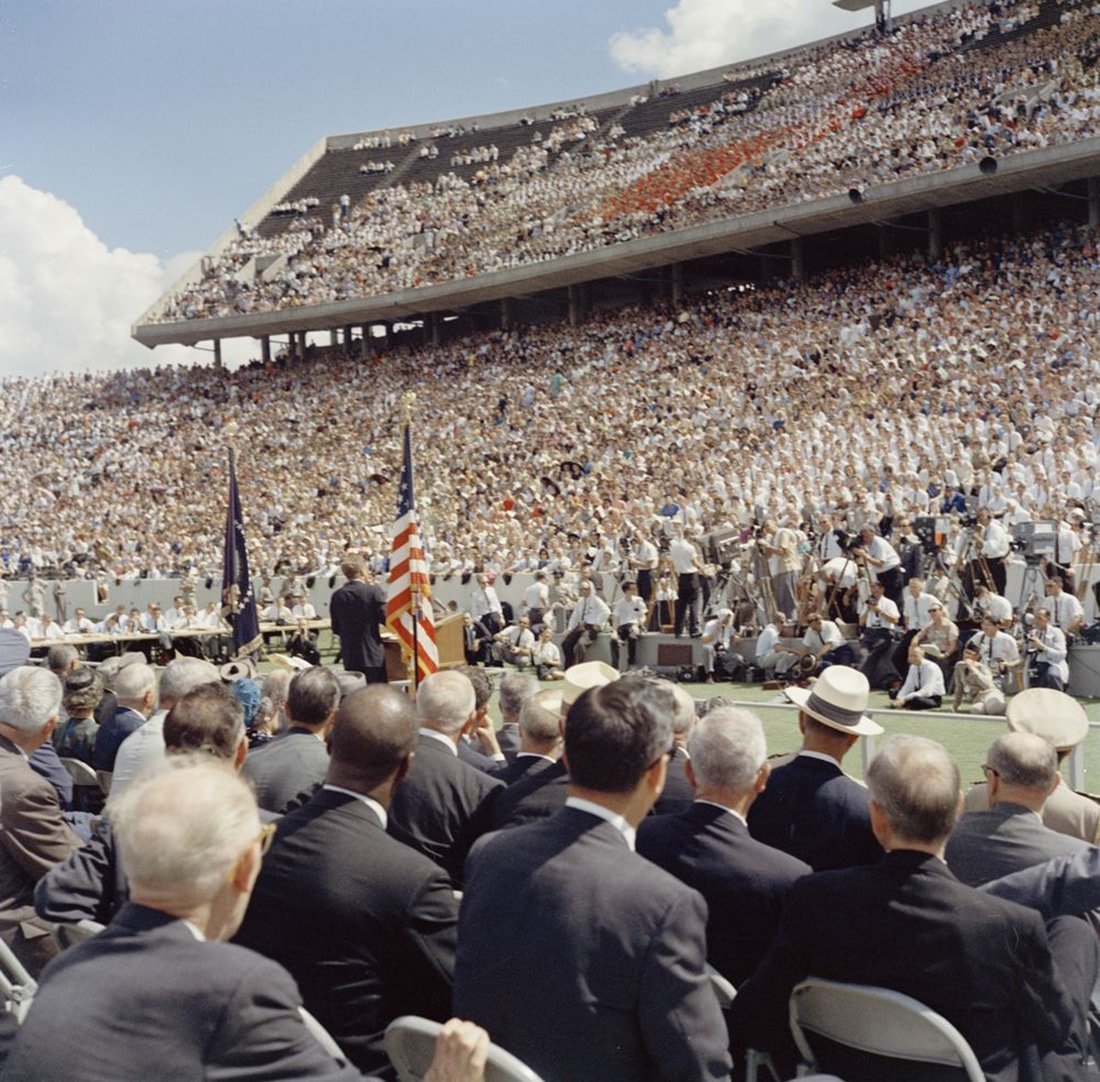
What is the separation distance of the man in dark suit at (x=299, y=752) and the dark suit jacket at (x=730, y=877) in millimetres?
1650

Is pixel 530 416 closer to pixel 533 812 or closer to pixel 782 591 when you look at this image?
pixel 782 591

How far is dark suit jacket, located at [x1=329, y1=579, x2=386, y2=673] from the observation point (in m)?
11.7

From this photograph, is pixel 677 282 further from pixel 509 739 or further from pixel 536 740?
pixel 536 740

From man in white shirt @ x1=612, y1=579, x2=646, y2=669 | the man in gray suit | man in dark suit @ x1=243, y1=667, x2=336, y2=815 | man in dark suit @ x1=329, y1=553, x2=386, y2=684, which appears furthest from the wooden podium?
the man in gray suit

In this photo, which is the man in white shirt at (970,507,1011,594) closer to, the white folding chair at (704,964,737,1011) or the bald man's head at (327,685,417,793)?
the white folding chair at (704,964,737,1011)

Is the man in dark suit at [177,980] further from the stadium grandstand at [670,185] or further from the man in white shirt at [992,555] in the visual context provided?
the stadium grandstand at [670,185]

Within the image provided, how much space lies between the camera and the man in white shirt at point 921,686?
1363cm

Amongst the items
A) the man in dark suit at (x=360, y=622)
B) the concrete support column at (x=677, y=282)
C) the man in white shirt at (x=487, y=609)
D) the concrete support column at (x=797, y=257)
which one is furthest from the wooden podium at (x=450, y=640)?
the concrete support column at (x=677, y=282)

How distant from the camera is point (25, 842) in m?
4.70

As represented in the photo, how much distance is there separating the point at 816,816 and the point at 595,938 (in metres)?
1.86

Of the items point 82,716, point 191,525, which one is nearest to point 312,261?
point 191,525

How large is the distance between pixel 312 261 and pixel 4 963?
48.7 m

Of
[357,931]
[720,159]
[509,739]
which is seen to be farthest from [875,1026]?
[720,159]

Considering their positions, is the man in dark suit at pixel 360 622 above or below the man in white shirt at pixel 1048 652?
above
